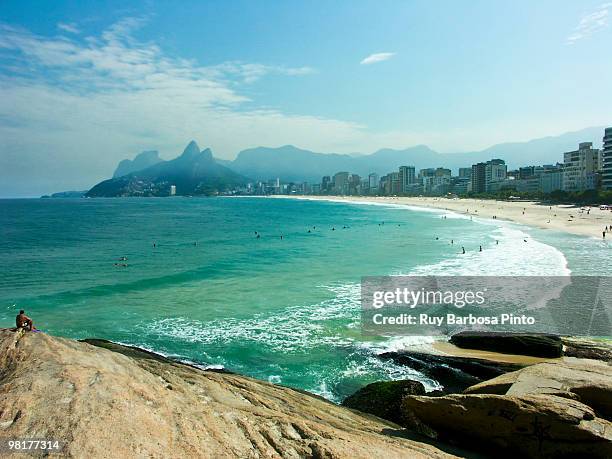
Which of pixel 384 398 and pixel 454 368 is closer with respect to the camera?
pixel 384 398

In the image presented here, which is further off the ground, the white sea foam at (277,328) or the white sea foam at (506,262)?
the white sea foam at (506,262)

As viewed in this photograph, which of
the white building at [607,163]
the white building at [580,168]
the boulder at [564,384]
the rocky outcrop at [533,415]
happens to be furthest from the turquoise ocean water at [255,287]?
the white building at [580,168]

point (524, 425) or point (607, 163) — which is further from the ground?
point (607, 163)

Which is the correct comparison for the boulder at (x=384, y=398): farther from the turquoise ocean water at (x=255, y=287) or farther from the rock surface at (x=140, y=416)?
the rock surface at (x=140, y=416)

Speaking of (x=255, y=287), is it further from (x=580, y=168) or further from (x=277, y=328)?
(x=580, y=168)

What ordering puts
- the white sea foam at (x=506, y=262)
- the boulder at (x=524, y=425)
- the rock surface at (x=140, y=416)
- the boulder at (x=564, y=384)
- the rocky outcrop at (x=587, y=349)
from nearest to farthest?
1. the rock surface at (x=140, y=416)
2. the boulder at (x=524, y=425)
3. the boulder at (x=564, y=384)
4. the rocky outcrop at (x=587, y=349)
5. the white sea foam at (x=506, y=262)

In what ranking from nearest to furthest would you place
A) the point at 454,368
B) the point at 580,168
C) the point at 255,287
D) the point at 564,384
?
1. the point at 564,384
2. the point at 454,368
3. the point at 255,287
4. the point at 580,168

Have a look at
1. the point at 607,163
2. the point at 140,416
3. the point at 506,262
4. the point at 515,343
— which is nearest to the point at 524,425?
the point at 140,416

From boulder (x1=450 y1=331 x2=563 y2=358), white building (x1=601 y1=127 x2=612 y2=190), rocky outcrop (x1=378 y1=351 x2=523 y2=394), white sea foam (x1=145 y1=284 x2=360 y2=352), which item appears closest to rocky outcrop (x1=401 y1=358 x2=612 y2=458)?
rocky outcrop (x1=378 y1=351 x2=523 y2=394)
